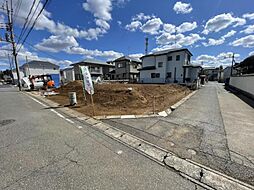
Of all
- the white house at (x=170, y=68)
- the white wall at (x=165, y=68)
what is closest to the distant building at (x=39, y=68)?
the white wall at (x=165, y=68)

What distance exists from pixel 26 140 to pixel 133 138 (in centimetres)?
296

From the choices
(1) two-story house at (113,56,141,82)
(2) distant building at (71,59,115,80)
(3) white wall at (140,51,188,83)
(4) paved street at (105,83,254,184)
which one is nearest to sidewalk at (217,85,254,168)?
(4) paved street at (105,83,254,184)

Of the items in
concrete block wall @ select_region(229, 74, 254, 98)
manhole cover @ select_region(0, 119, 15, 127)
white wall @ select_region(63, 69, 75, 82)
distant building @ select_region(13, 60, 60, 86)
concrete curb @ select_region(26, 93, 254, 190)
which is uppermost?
distant building @ select_region(13, 60, 60, 86)

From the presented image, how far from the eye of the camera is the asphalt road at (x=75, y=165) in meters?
2.14

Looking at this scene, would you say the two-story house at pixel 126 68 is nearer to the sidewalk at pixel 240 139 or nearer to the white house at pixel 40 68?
the white house at pixel 40 68

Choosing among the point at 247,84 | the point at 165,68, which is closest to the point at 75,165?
the point at 247,84

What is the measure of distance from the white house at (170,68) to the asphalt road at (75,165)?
77.3 feet

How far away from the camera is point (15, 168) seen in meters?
2.48

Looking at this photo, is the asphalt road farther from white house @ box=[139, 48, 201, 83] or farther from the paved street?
white house @ box=[139, 48, 201, 83]

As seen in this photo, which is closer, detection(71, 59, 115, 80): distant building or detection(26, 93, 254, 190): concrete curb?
detection(26, 93, 254, 190): concrete curb

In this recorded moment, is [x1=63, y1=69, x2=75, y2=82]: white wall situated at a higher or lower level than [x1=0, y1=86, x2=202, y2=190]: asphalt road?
higher

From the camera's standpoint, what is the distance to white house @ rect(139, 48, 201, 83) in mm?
24375

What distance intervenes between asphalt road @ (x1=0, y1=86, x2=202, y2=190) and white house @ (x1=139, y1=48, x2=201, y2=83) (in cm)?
2355

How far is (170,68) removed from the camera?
26.3 m
